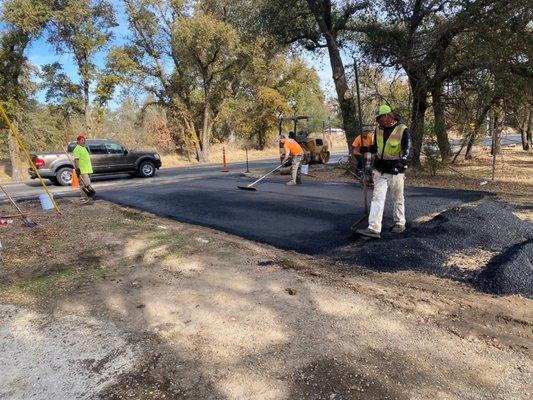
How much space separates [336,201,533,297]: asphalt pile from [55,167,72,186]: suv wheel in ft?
43.2

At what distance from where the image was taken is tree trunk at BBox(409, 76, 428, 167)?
12.7m

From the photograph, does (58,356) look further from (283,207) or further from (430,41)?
(430,41)

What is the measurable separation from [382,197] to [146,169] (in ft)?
44.0

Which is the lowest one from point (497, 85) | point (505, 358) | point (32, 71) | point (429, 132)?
point (505, 358)

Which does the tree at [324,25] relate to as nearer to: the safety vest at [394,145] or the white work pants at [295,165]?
the white work pants at [295,165]

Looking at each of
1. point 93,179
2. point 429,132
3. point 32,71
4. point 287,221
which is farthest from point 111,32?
point 287,221

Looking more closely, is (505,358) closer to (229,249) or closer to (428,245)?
(428,245)

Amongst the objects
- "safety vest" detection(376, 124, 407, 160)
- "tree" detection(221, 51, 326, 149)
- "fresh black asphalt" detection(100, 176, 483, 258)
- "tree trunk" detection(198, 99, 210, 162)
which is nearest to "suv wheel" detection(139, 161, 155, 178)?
"fresh black asphalt" detection(100, 176, 483, 258)

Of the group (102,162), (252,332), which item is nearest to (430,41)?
(252,332)

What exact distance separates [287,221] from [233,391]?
501cm

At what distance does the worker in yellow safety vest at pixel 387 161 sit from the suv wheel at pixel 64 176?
13.0 m

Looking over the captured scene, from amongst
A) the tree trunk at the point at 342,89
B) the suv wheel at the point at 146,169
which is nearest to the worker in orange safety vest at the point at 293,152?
the tree trunk at the point at 342,89

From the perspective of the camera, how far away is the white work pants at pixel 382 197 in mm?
5871

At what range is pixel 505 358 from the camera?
2.84 m
